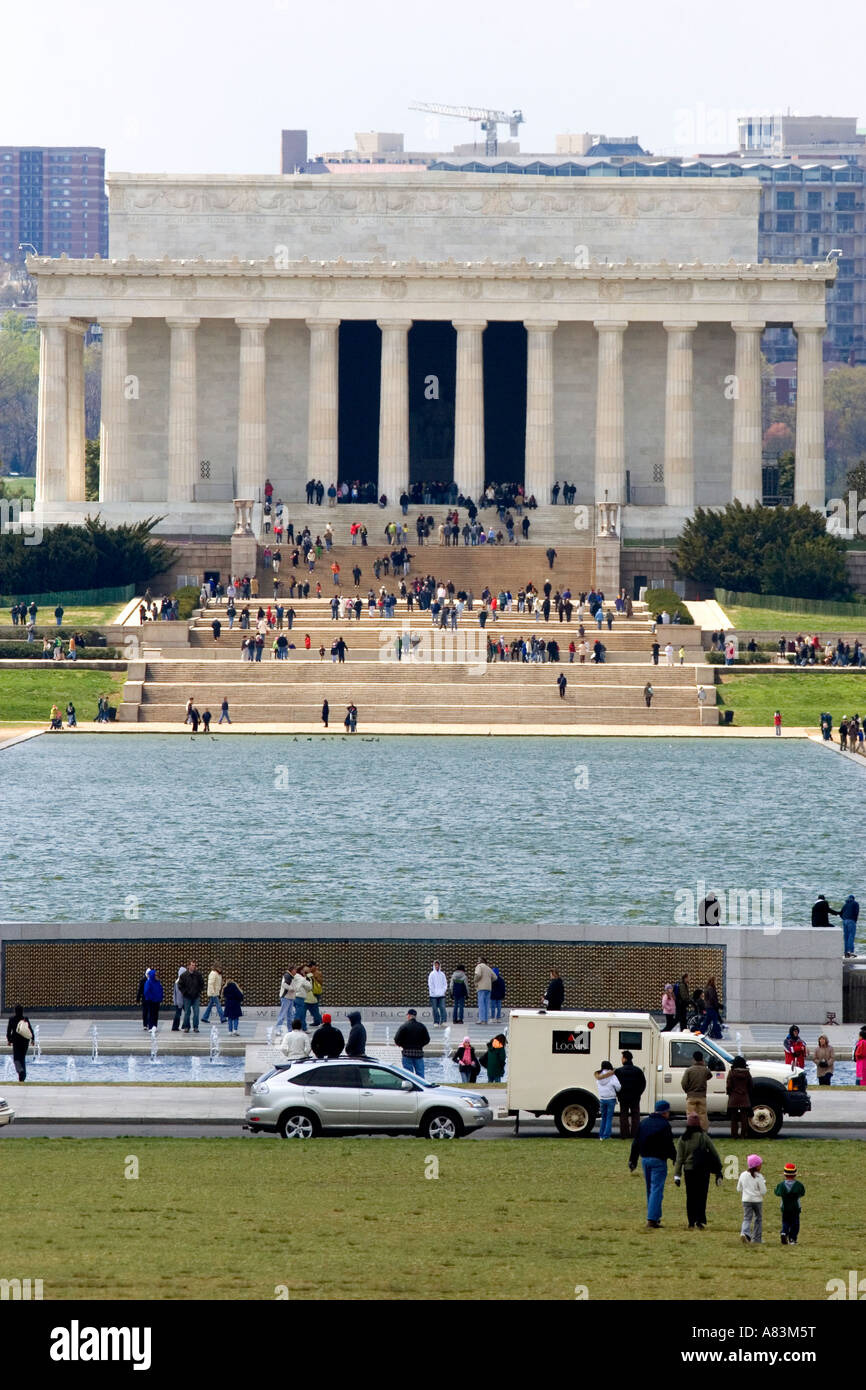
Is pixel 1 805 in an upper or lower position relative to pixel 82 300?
lower

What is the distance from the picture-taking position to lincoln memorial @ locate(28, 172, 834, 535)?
13112cm

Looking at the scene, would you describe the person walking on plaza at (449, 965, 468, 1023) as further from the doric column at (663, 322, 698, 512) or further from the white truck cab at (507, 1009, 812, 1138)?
the doric column at (663, 322, 698, 512)

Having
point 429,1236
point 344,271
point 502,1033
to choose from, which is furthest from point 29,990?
point 344,271

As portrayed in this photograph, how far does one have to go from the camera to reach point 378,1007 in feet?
148

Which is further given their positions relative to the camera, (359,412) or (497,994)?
(359,412)

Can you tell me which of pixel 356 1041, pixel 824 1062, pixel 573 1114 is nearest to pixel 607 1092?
pixel 573 1114

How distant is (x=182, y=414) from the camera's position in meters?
134

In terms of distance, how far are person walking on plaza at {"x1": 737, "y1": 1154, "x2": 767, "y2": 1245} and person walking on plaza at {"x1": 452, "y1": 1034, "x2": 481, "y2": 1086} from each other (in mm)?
13789

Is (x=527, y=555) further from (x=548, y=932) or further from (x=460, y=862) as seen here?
(x=548, y=932)

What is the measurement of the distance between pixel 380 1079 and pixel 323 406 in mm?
101982

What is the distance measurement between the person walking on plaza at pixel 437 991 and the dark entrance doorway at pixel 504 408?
99085 millimetres

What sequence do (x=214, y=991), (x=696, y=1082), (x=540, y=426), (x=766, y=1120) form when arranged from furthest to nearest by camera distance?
(x=540, y=426) < (x=214, y=991) < (x=766, y=1120) < (x=696, y=1082)

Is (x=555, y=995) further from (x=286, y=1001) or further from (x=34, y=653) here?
(x=34, y=653)

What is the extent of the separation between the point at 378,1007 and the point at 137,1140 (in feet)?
42.1
